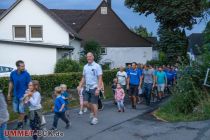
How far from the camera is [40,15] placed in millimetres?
36562

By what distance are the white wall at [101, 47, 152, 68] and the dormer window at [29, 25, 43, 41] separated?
16528mm

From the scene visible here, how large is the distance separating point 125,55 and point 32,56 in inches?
988

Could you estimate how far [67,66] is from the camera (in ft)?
96.9

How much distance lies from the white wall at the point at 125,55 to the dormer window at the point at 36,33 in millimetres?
16528

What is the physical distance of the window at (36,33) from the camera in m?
37.0

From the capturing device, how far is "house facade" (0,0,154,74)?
1200 inches

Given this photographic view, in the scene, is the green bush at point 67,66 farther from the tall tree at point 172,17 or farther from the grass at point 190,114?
the tall tree at point 172,17

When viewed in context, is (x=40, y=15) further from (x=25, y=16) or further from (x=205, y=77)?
(x=205, y=77)

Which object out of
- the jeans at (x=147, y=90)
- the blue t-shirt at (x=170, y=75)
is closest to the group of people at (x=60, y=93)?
the jeans at (x=147, y=90)

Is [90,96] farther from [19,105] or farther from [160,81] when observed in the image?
[160,81]

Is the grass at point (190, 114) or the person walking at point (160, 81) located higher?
the person walking at point (160, 81)

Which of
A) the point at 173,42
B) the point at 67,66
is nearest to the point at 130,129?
the point at 67,66

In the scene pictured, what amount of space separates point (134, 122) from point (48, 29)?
24018 millimetres

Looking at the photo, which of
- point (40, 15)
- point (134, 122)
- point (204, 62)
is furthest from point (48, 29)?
point (134, 122)
